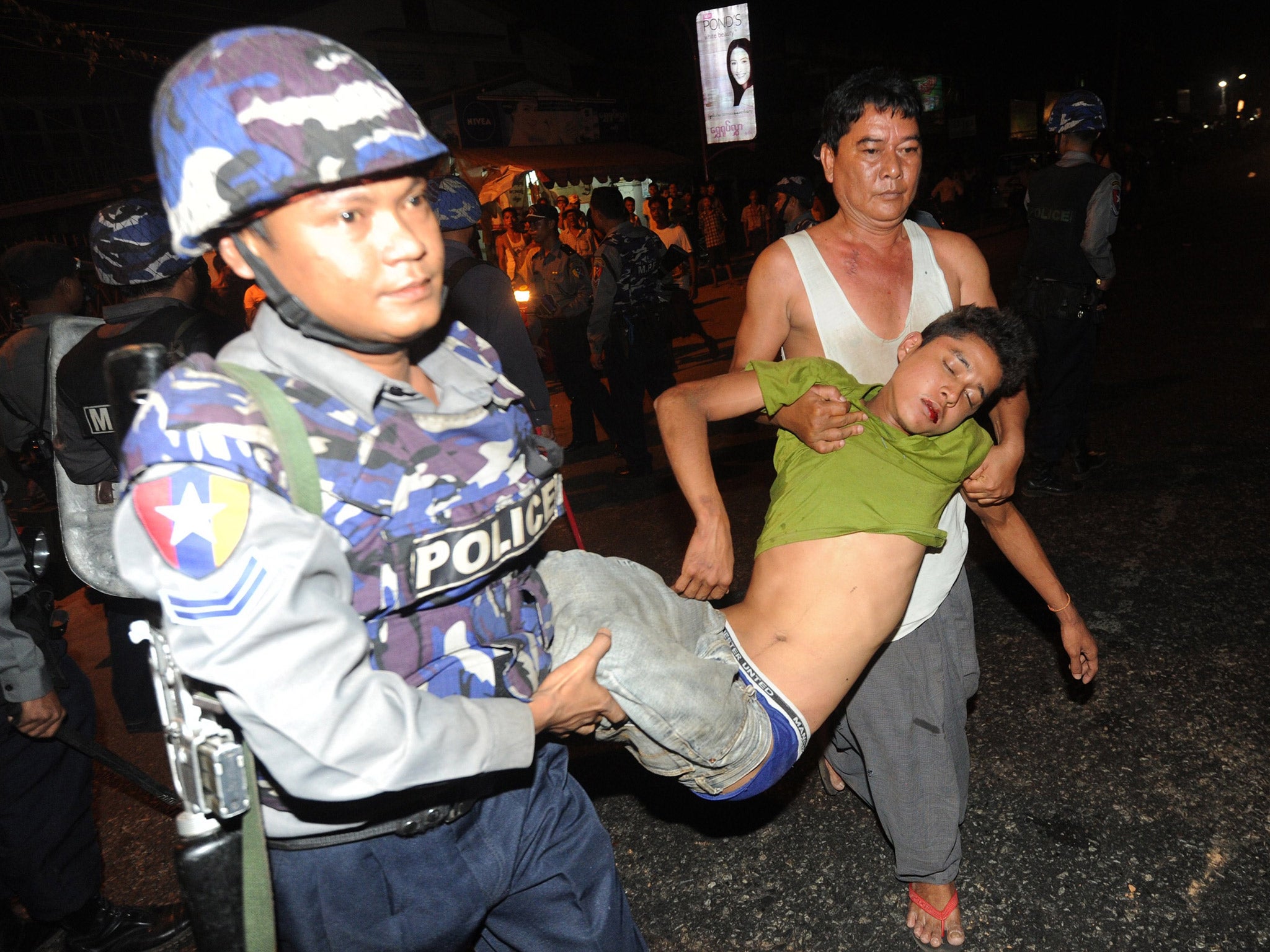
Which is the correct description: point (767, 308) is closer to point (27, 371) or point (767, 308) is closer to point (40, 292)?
point (27, 371)

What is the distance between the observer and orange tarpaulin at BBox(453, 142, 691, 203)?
15.2m

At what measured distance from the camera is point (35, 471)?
3305 millimetres

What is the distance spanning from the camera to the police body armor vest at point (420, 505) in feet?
3.19

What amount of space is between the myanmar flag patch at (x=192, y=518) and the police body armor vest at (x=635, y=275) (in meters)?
5.70

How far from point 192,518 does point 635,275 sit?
229 inches

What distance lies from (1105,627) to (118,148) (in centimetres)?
2110

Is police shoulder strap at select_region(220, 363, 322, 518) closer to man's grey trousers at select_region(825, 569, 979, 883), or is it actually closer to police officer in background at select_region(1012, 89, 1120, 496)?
man's grey trousers at select_region(825, 569, 979, 883)

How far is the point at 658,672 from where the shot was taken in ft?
4.47

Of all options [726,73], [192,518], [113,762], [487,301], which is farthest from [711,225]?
[192,518]

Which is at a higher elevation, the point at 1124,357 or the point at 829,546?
the point at 829,546

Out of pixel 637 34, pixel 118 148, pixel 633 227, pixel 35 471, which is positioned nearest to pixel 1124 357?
pixel 633 227

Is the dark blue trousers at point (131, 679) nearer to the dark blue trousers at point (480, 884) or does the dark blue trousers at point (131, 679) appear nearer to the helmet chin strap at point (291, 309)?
the dark blue trousers at point (480, 884)

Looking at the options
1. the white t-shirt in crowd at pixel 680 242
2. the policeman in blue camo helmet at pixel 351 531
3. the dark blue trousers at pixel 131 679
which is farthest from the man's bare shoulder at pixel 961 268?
the white t-shirt in crowd at pixel 680 242

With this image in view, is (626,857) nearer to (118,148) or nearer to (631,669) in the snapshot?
(631,669)
